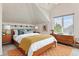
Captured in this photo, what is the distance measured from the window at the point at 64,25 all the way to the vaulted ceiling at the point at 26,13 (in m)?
0.23

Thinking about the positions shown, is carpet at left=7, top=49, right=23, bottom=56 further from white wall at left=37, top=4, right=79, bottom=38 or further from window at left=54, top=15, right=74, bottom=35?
white wall at left=37, top=4, right=79, bottom=38

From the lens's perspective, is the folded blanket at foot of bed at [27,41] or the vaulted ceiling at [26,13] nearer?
the vaulted ceiling at [26,13]

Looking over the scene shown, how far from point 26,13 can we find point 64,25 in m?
0.86

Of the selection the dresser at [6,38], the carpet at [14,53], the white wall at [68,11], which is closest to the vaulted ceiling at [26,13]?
the white wall at [68,11]

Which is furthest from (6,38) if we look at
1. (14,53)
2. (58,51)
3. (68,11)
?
(68,11)

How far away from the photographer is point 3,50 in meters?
1.70

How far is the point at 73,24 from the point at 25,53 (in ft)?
3.91

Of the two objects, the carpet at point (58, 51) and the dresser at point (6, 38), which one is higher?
the dresser at point (6, 38)

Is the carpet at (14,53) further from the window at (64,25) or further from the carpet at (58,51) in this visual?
the window at (64,25)

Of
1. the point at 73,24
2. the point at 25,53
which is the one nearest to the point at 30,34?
the point at 25,53

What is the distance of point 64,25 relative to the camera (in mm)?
1739

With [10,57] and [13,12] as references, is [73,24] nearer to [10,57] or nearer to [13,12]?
[13,12]

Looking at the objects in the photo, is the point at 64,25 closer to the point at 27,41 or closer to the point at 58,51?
the point at 58,51

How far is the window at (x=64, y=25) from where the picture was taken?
5.57ft
